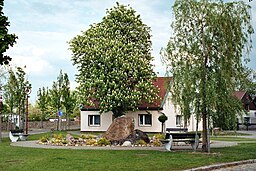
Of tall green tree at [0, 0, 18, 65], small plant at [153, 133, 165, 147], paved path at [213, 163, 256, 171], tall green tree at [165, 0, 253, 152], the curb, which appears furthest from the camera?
small plant at [153, 133, 165, 147]

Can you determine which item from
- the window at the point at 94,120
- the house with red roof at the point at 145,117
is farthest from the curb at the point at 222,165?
the window at the point at 94,120

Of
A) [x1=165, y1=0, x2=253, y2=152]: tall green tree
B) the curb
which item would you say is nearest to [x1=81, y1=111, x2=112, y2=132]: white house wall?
[x1=165, y1=0, x2=253, y2=152]: tall green tree

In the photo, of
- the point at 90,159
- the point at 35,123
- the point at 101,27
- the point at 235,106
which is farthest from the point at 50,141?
the point at 35,123

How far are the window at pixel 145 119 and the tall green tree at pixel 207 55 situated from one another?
87.7 ft

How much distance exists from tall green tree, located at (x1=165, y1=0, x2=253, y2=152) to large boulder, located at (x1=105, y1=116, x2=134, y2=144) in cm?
687

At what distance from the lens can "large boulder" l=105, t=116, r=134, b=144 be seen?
24.9 meters

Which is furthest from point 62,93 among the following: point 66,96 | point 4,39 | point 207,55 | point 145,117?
point 4,39

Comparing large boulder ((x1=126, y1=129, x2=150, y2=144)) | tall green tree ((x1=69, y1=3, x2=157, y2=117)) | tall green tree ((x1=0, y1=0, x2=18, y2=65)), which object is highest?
tall green tree ((x1=69, y1=3, x2=157, y2=117))

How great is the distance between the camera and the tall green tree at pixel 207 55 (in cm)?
1809

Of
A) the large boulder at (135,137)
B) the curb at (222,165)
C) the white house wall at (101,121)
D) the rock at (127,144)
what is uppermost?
the white house wall at (101,121)

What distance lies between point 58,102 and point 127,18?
1583cm

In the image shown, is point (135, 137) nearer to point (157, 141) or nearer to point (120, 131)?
point (120, 131)

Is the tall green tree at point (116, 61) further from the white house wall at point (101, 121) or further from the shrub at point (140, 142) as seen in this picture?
the shrub at point (140, 142)

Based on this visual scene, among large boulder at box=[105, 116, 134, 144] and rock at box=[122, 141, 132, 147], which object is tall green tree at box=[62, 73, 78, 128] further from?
rock at box=[122, 141, 132, 147]
